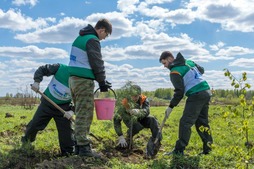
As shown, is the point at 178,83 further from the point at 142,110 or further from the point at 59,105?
the point at 59,105

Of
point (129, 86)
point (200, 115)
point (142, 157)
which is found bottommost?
point (142, 157)

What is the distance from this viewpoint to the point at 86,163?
500cm

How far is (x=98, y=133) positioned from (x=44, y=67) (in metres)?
2.42

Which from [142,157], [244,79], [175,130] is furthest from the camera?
[175,130]

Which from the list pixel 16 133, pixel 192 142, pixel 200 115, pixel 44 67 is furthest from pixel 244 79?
pixel 16 133

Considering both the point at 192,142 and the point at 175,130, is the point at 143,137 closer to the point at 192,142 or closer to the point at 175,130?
the point at 192,142

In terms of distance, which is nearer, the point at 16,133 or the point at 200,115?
the point at 200,115

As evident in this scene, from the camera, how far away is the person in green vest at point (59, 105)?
245 inches

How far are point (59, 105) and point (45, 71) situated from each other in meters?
0.66

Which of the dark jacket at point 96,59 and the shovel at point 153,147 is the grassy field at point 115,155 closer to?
the shovel at point 153,147

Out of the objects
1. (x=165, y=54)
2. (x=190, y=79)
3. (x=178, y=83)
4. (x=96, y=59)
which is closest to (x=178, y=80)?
(x=178, y=83)

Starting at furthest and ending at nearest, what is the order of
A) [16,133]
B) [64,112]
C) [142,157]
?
[16,133], [142,157], [64,112]

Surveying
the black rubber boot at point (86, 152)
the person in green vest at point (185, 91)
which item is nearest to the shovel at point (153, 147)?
the person in green vest at point (185, 91)

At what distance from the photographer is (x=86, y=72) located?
519cm
